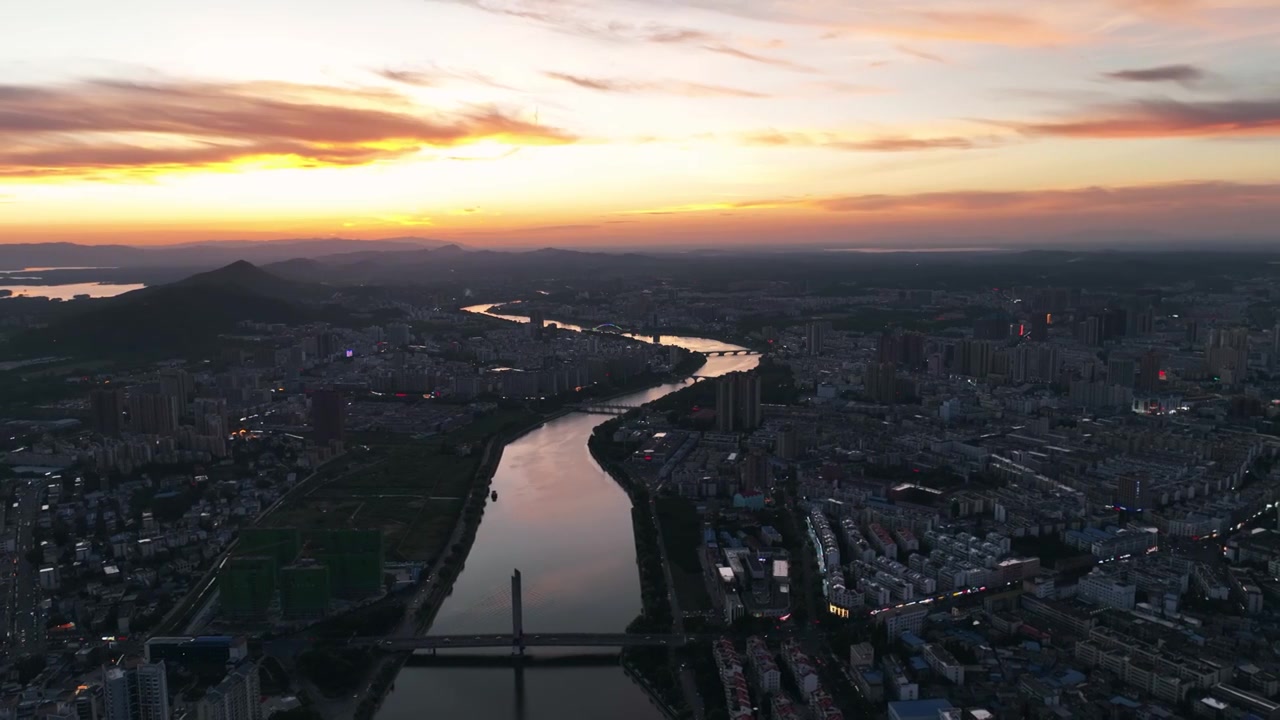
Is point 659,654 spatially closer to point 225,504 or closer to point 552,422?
point 225,504

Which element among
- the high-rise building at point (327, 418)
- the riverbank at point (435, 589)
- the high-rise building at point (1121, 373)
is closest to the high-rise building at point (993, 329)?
the high-rise building at point (1121, 373)

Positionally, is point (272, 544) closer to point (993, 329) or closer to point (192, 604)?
point (192, 604)

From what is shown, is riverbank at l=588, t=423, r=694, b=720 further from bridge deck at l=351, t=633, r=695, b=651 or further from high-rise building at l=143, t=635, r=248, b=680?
high-rise building at l=143, t=635, r=248, b=680

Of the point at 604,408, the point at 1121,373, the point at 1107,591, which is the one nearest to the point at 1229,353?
the point at 1121,373

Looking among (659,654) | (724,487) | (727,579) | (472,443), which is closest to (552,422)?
(472,443)

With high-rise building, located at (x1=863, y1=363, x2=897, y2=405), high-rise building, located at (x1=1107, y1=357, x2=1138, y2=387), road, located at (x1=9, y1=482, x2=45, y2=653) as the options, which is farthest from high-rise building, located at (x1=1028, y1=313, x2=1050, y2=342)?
road, located at (x1=9, y1=482, x2=45, y2=653)
